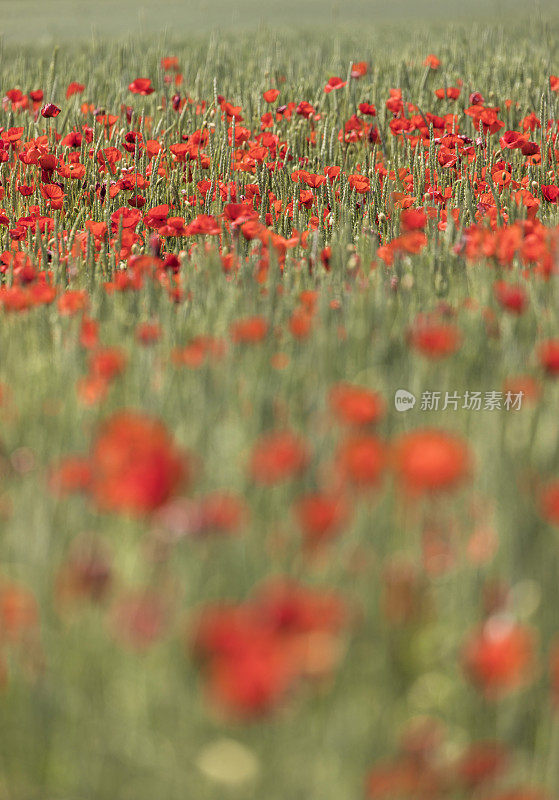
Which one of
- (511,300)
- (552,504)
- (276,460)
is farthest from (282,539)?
(511,300)

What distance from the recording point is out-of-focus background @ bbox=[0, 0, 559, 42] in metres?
13.6

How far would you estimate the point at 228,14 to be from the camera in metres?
15.8

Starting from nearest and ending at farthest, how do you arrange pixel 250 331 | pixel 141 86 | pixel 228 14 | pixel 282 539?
1. pixel 282 539
2. pixel 250 331
3. pixel 141 86
4. pixel 228 14

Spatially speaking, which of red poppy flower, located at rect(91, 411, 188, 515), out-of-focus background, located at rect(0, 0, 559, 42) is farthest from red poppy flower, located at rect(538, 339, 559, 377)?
out-of-focus background, located at rect(0, 0, 559, 42)

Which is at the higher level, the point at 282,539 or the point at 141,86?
the point at 141,86

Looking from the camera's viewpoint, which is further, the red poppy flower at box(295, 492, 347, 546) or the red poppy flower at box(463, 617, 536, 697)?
the red poppy flower at box(295, 492, 347, 546)

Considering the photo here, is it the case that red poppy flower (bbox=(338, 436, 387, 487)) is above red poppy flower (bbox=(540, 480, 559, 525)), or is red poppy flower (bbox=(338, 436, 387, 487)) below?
above

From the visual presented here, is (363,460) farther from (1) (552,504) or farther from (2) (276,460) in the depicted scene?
(1) (552,504)

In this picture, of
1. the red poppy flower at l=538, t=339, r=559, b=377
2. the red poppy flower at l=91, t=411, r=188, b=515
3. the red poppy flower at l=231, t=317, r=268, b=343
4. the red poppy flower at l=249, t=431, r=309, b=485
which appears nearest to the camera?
the red poppy flower at l=91, t=411, r=188, b=515

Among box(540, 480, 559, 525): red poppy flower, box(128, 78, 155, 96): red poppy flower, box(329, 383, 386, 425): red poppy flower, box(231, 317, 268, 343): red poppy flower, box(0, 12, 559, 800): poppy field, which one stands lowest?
box(0, 12, 559, 800): poppy field

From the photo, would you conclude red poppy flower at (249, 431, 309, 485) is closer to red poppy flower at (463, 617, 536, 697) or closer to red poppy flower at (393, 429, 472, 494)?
red poppy flower at (393, 429, 472, 494)

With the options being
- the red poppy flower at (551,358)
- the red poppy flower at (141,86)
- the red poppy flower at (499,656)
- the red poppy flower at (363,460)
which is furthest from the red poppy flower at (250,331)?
the red poppy flower at (141,86)

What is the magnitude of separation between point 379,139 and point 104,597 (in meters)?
4.28

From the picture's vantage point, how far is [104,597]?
1.25 metres
